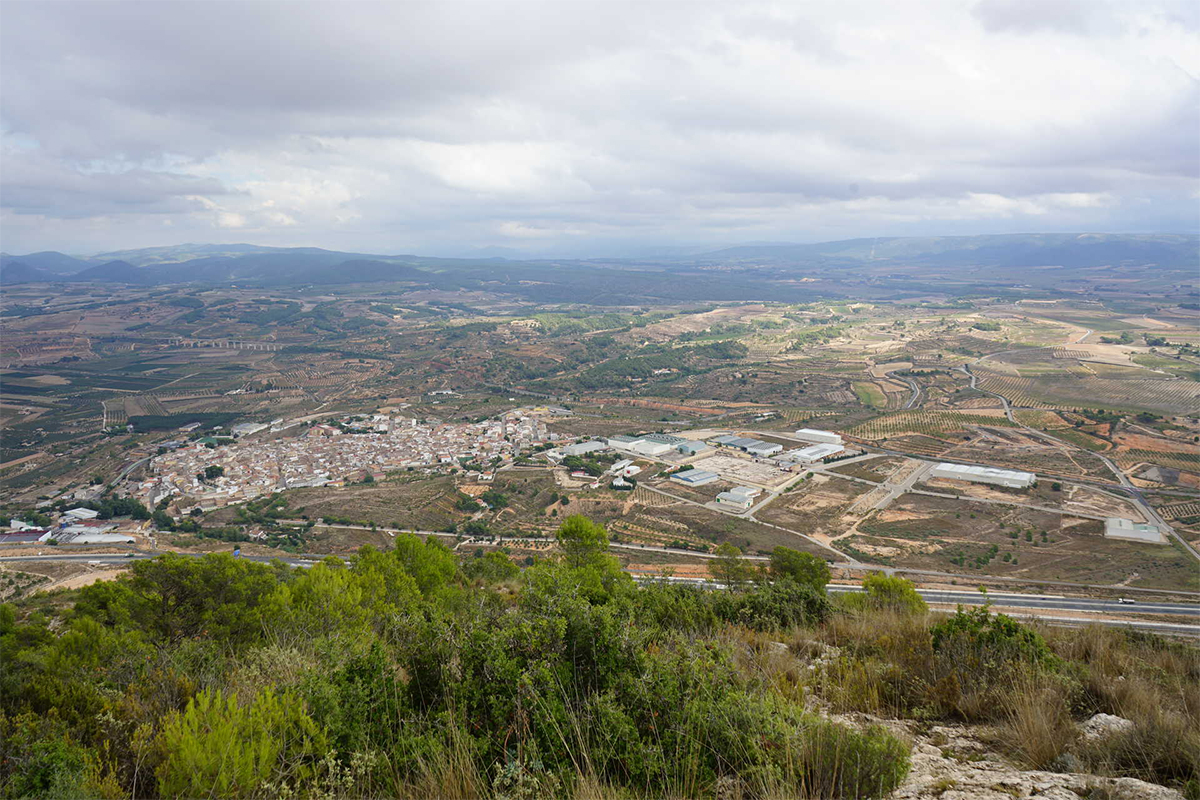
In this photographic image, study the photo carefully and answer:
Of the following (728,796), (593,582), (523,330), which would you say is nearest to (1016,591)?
(593,582)

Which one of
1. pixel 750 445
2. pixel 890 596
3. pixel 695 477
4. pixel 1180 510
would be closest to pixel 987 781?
pixel 890 596

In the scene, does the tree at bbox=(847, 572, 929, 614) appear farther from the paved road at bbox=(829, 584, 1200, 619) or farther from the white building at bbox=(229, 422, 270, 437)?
the white building at bbox=(229, 422, 270, 437)

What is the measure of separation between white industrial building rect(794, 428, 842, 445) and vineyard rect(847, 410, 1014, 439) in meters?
3.01

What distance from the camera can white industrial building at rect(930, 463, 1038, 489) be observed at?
3612 cm

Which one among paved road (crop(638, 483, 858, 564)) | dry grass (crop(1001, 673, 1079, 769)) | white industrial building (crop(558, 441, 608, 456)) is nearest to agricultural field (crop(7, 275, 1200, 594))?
paved road (crop(638, 483, 858, 564))

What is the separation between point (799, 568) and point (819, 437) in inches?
1336

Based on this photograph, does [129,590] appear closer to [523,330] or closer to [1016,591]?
[1016,591]

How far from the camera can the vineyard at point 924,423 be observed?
48819mm

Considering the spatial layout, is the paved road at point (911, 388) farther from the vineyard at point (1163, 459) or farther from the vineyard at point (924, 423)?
the vineyard at point (1163, 459)

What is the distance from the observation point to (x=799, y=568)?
17.0 metres

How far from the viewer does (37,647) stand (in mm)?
9219

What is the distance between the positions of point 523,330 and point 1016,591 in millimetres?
101315

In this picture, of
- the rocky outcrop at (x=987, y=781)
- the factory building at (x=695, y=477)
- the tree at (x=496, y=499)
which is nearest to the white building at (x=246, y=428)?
the tree at (x=496, y=499)

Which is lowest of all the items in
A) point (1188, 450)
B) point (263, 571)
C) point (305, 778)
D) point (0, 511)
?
point (0, 511)
